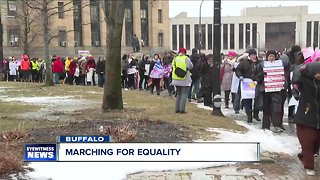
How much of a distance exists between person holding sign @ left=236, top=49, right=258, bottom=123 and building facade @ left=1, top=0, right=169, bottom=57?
50906 millimetres

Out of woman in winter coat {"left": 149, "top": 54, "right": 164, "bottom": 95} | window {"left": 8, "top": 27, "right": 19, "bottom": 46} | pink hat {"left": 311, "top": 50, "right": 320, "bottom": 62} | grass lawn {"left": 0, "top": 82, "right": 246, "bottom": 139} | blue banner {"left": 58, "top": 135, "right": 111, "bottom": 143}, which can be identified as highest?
window {"left": 8, "top": 27, "right": 19, "bottom": 46}

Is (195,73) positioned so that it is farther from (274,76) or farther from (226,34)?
(226,34)

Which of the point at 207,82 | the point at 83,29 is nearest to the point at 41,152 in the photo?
the point at 207,82

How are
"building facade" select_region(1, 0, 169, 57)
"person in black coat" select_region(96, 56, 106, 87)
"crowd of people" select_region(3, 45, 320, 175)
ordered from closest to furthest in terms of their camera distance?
"crowd of people" select_region(3, 45, 320, 175)
"person in black coat" select_region(96, 56, 106, 87)
"building facade" select_region(1, 0, 169, 57)

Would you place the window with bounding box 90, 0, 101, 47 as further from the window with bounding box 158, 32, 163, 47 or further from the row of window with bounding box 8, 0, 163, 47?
the window with bounding box 158, 32, 163, 47

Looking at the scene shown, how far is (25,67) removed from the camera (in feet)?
91.1

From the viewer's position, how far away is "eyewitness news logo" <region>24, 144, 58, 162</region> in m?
6.23

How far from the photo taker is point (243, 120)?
468 inches

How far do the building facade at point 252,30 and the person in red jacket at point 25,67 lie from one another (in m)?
94.6

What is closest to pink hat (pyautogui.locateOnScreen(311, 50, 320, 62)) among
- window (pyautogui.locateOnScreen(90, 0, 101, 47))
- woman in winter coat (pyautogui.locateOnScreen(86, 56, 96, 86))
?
woman in winter coat (pyautogui.locateOnScreen(86, 56, 96, 86))

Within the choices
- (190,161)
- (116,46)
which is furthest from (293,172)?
(116,46)

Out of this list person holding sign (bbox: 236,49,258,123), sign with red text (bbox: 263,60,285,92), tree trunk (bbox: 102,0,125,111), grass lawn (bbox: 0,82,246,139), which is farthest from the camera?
person holding sign (bbox: 236,49,258,123)

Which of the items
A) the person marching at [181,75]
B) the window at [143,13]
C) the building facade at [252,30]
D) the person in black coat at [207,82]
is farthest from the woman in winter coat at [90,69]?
the building facade at [252,30]

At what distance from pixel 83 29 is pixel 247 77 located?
6612cm
